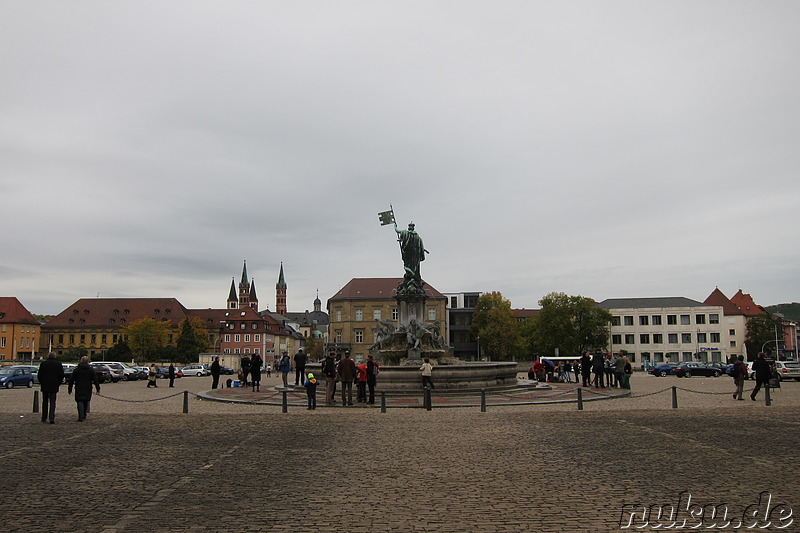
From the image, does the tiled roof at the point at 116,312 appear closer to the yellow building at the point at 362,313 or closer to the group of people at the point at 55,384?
the yellow building at the point at 362,313

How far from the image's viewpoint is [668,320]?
4345 inches

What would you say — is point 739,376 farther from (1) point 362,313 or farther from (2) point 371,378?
(1) point 362,313

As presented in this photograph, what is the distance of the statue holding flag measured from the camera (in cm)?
3550

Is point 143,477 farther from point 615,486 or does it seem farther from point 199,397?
point 199,397

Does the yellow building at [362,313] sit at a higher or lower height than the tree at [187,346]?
higher

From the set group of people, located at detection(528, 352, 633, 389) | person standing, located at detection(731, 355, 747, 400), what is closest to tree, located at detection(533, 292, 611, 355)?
group of people, located at detection(528, 352, 633, 389)

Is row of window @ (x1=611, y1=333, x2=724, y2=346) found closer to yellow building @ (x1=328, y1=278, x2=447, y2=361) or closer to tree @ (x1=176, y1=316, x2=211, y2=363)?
yellow building @ (x1=328, y1=278, x2=447, y2=361)

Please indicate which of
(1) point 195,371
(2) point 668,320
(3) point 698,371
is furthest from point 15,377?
(2) point 668,320

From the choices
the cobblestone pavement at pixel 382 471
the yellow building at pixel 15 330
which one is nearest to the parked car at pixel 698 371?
the cobblestone pavement at pixel 382 471

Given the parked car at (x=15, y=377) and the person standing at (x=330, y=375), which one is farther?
Result: the parked car at (x=15, y=377)

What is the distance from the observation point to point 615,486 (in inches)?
350

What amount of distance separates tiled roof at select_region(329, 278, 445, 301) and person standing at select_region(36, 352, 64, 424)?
97475 mm

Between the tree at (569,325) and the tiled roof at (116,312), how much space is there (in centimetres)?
7174

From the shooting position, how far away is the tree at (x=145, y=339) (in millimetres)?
104644
